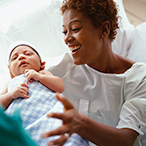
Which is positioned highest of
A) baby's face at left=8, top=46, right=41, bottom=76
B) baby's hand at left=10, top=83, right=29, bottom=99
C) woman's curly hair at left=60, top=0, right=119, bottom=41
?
woman's curly hair at left=60, top=0, right=119, bottom=41

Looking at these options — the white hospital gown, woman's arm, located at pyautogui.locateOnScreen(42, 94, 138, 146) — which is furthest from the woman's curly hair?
woman's arm, located at pyautogui.locateOnScreen(42, 94, 138, 146)

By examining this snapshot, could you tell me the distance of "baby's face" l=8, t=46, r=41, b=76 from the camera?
3.38 ft

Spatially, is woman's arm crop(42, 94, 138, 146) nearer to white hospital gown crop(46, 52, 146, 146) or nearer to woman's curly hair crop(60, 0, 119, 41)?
white hospital gown crop(46, 52, 146, 146)

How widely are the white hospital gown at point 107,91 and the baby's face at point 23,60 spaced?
134 millimetres

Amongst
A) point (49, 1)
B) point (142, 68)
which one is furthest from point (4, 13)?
point (142, 68)

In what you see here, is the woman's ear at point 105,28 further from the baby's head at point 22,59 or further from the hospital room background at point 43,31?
the hospital room background at point 43,31

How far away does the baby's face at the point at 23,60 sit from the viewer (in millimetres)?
1030

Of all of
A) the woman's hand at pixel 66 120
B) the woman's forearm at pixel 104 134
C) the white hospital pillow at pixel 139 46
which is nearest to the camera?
the woman's hand at pixel 66 120

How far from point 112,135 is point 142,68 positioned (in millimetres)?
439

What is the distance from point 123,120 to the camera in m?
Result: 0.96

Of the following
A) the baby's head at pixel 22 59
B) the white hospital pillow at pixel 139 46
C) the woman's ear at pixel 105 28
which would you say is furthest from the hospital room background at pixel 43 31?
the woman's ear at pixel 105 28

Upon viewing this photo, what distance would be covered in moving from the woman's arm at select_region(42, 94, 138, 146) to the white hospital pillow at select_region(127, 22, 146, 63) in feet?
2.31

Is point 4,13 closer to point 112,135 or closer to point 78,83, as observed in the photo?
point 78,83

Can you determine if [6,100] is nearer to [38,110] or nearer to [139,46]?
[38,110]
